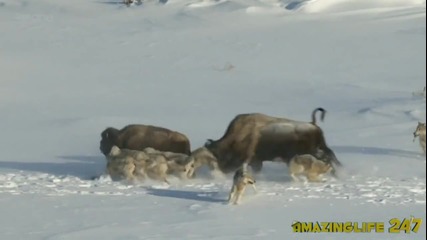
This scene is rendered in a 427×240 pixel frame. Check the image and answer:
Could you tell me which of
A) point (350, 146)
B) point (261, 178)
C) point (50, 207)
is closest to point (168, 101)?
point (350, 146)

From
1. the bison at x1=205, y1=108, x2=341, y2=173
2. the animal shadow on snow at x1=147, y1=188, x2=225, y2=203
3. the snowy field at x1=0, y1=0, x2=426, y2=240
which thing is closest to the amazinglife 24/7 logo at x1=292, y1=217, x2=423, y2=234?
the snowy field at x1=0, y1=0, x2=426, y2=240

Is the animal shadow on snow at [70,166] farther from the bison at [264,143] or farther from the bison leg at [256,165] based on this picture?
the bison leg at [256,165]

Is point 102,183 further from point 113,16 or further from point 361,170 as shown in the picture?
point 113,16

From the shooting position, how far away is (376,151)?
12.8m

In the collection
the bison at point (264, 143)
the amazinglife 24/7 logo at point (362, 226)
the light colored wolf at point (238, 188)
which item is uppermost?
the bison at point (264, 143)

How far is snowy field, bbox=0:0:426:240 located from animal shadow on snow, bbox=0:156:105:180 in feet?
0.09

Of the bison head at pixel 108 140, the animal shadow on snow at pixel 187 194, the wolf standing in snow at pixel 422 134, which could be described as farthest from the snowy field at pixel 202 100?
the bison head at pixel 108 140

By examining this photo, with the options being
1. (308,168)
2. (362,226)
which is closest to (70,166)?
(308,168)

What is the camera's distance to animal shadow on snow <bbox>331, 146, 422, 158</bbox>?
12.6 meters

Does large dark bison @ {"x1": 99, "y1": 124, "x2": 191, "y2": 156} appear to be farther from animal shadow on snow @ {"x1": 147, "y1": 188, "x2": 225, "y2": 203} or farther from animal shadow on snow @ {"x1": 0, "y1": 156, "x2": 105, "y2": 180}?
animal shadow on snow @ {"x1": 147, "y1": 188, "x2": 225, "y2": 203}

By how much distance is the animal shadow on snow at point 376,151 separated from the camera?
12555 millimetres

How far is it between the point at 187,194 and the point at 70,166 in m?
2.72

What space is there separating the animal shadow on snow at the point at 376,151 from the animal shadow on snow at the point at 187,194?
289 centimetres

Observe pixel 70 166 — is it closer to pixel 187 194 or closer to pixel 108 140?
pixel 108 140
